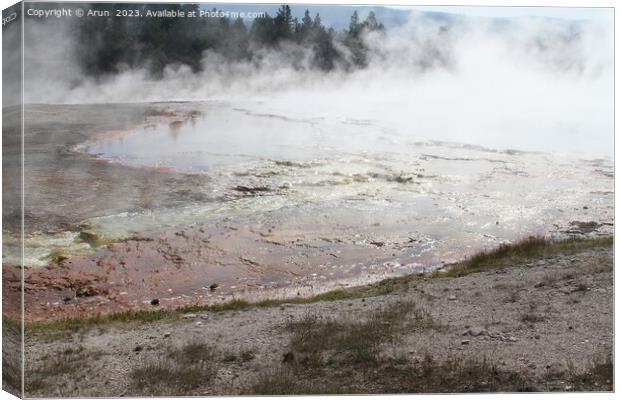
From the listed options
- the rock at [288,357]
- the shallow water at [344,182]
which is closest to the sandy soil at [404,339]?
the rock at [288,357]

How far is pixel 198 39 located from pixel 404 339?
436 centimetres

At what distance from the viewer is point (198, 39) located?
992 cm

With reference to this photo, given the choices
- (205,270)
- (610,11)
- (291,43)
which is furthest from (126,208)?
(610,11)

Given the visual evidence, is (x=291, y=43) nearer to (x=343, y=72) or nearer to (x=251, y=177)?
(x=343, y=72)

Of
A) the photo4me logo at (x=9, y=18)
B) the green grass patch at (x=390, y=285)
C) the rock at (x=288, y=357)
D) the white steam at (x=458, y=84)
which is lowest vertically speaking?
the rock at (x=288, y=357)

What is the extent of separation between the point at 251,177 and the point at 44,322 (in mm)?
2961

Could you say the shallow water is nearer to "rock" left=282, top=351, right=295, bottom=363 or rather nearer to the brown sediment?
the brown sediment

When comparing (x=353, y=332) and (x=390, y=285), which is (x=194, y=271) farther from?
(x=390, y=285)

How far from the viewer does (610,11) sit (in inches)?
412

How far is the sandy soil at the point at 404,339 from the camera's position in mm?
9398

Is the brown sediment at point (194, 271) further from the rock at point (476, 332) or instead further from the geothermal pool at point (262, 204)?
the rock at point (476, 332)

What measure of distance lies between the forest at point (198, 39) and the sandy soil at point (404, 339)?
3.12 m

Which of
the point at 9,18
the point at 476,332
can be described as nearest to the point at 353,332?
the point at 476,332

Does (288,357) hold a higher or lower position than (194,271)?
lower
